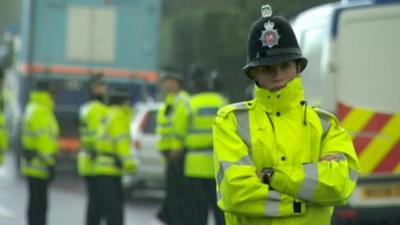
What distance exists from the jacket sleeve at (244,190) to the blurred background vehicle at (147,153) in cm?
1199

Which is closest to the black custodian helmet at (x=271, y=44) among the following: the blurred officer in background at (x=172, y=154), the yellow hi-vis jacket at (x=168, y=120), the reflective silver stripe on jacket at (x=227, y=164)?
the reflective silver stripe on jacket at (x=227, y=164)

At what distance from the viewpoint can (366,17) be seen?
939 cm

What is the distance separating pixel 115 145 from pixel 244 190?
6.76 meters

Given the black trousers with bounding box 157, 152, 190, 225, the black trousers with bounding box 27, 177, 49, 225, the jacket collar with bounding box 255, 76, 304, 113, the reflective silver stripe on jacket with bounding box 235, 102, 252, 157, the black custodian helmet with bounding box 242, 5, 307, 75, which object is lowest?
the black trousers with bounding box 27, 177, 49, 225

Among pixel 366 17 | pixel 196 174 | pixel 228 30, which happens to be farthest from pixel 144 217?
pixel 228 30

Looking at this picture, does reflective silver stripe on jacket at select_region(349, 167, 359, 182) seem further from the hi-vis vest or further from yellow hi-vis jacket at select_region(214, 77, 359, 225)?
the hi-vis vest

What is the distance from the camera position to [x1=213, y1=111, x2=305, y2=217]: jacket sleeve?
4445mm

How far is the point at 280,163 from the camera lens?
4.48 m

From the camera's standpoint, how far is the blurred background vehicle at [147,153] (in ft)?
55.1

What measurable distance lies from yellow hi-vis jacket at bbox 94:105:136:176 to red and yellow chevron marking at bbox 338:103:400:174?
2519mm

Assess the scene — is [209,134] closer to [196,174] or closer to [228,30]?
[196,174]

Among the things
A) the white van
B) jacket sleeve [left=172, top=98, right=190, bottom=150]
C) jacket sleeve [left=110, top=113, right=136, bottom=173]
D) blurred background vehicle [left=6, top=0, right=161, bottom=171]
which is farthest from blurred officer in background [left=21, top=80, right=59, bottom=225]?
blurred background vehicle [left=6, top=0, right=161, bottom=171]

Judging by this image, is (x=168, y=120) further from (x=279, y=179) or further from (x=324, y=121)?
(x=279, y=179)

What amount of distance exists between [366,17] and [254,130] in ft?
16.6
